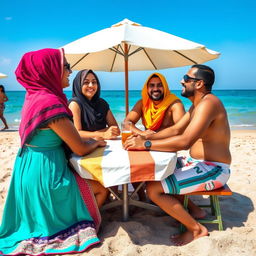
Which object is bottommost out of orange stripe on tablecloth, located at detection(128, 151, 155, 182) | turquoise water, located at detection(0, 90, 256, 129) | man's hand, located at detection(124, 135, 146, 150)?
turquoise water, located at detection(0, 90, 256, 129)

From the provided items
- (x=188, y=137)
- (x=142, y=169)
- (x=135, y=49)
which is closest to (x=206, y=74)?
(x=188, y=137)

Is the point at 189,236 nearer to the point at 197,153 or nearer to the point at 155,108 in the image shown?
the point at 197,153

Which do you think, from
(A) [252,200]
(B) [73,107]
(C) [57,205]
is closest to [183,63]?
→ (B) [73,107]

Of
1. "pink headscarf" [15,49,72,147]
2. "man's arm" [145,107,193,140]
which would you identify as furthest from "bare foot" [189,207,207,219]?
"pink headscarf" [15,49,72,147]

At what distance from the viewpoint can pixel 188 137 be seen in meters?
2.31

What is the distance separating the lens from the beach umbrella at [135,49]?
9.34ft

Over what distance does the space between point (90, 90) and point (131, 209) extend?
1543 millimetres

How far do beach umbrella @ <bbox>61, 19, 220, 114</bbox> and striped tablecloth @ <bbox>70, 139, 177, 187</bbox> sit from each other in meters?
1.21

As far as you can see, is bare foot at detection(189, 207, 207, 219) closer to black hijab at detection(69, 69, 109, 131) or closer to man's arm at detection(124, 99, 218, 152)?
man's arm at detection(124, 99, 218, 152)

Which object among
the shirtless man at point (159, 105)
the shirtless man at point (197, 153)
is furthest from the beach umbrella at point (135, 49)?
the shirtless man at point (197, 153)

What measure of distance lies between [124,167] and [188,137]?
2.20ft

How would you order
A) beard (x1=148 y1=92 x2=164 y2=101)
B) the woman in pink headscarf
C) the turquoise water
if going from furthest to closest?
the turquoise water
beard (x1=148 y1=92 x2=164 y2=101)
the woman in pink headscarf

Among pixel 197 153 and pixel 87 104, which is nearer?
pixel 197 153

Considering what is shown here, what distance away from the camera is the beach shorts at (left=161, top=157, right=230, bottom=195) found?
7.55 ft
